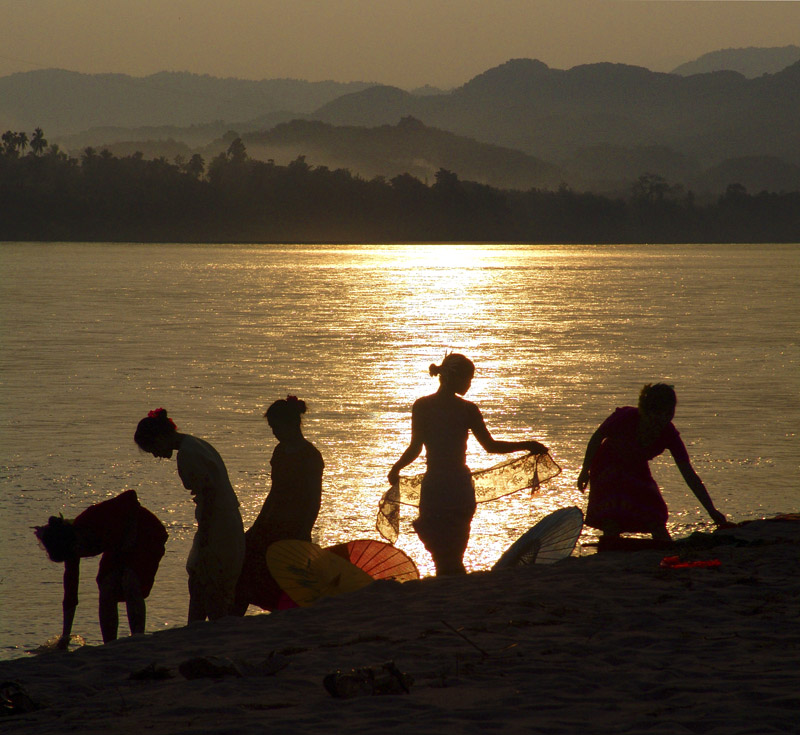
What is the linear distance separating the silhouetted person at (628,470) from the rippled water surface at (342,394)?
1.84 meters

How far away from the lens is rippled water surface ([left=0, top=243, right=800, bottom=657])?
10.1 meters

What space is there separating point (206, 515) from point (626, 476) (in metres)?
2.57

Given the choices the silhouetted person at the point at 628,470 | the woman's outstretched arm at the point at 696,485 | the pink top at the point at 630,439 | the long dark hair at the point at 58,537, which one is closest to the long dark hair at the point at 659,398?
the silhouetted person at the point at 628,470

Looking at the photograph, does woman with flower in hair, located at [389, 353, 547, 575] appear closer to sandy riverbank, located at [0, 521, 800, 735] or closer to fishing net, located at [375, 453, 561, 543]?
sandy riverbank, located at [0, 521, 800, 735]

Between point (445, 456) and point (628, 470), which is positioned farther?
point (628, 470)

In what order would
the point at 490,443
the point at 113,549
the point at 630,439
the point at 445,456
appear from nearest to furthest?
1. the point at 113,549
2. the point at 445,456
3. the point at 490,443
4. the point at 630,439

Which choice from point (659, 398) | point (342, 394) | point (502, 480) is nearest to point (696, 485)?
point (659, 398)

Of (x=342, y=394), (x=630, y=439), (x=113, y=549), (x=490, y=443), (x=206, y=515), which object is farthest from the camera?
(x=342, y=394)

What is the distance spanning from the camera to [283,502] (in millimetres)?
6691

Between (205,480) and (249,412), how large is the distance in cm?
1039

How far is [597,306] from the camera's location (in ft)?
153

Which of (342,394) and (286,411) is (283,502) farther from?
(342,394)

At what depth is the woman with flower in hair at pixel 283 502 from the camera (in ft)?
21.2

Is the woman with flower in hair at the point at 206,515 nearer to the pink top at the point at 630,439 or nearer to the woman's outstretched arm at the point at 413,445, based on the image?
the woman's outstretched arm at the point at 413,445
